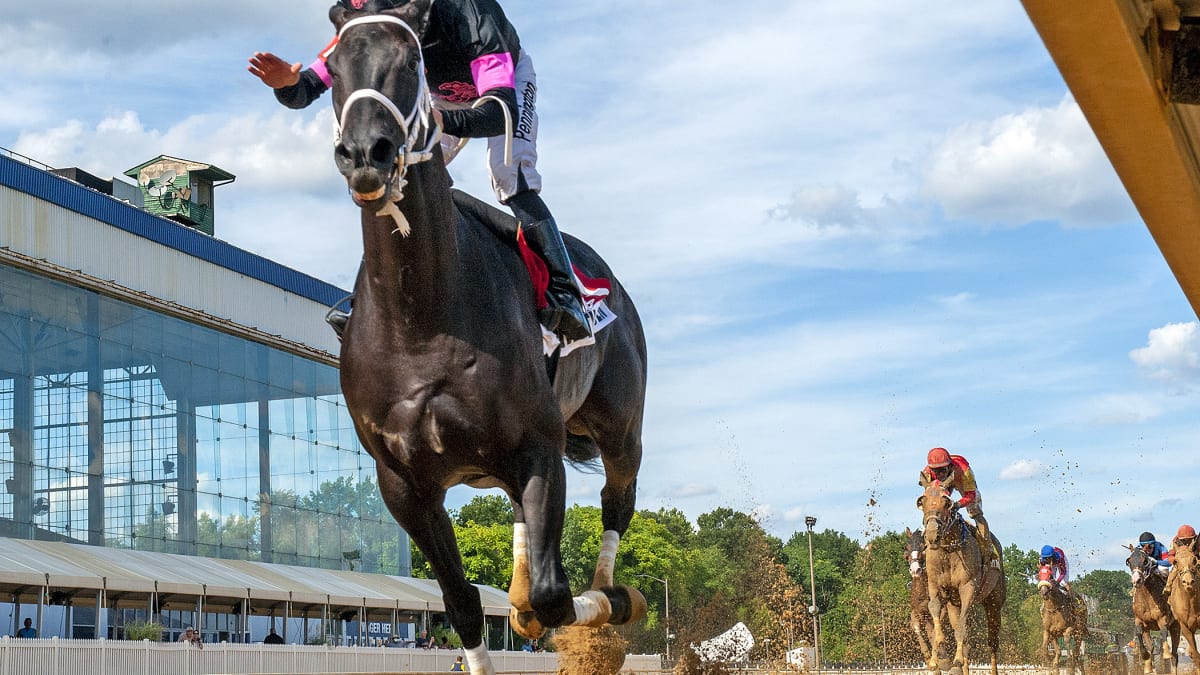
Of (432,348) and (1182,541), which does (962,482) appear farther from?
(432,348)


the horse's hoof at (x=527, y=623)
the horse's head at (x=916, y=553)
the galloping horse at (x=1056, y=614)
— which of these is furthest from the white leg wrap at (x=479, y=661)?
the galloping horse at (x=1056, y=614)

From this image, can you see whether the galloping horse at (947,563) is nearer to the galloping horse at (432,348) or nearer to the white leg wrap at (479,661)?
the white leg wrap at (479,661)

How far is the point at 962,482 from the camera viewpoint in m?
17.5

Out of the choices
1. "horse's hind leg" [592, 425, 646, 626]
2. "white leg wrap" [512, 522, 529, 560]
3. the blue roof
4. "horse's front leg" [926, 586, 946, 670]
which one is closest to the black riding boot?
"white leg wrap" [512, 522, 529, 560]

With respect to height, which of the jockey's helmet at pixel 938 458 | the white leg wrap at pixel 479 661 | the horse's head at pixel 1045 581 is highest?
the jockey's helmet at pixel 938 458

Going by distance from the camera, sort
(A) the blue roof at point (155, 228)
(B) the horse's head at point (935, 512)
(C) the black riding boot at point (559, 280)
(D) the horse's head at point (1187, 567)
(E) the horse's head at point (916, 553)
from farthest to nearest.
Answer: (A) the blue roof at point (155, 228), (D) the horse's head at point (1187, 567), (E) the horse's head at point (916, 553), (B) the horse's head at point (935, 512), (C) the black riding boot at point (559, 280)

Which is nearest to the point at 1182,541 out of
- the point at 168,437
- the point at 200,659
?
the point at 200,659

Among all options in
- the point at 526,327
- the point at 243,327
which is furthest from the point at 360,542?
the point at 526,327

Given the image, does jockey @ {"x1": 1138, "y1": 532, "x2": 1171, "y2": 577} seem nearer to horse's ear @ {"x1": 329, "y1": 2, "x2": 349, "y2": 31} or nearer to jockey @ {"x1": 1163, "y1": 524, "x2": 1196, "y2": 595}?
jockey @ {"x1": 1163, "y1": 524, "x2": 1196, "y2": 595}

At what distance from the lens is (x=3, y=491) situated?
28.5 meters

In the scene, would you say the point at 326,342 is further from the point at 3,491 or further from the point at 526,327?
the point at 526,327

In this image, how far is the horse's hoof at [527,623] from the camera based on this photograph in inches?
232

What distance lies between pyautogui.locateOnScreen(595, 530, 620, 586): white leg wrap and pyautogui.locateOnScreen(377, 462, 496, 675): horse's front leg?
29.1 inches

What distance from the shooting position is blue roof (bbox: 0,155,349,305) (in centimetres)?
3016
